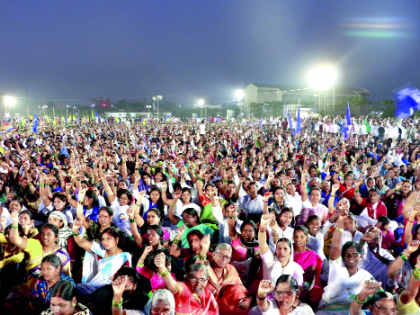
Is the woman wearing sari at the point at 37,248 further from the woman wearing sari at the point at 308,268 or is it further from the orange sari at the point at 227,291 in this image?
the woman wearing sari at the point at 308,268

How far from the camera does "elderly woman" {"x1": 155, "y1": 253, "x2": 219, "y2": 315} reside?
2.49m

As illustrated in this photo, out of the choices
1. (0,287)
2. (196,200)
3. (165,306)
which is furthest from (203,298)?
(196,200)

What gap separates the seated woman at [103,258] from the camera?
2973 mm

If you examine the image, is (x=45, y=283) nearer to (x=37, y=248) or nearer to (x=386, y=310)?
(x=37, y=248)

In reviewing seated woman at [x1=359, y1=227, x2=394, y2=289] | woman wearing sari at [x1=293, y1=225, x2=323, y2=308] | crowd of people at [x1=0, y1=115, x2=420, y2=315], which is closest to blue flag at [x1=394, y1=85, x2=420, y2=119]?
crowd of people at [x1=0, y1=115, x2=420, y2=315]

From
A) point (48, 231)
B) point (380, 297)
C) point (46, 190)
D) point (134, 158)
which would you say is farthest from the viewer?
point (134, 158)

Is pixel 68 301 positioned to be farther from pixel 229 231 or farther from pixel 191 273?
pixel 229 231

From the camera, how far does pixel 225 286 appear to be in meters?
2.90

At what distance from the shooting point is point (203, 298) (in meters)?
2.57

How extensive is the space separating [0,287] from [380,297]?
3218mm

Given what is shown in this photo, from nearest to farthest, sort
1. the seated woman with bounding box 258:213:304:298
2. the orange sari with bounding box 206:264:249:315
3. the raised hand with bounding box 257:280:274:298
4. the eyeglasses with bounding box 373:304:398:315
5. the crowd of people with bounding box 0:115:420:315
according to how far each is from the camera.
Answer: the eyeglasses with bounding box 373:304:398:315 < the raised hand with bounding box 257:280:274:298 < the crowd of people with bounding box 0:115:420:315 < the orange sari with bounding box 206:264:249:315 < the seated woman with bounding box 258:213:304:298

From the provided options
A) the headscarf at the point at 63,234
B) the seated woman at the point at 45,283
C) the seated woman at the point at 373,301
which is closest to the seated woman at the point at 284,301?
the seated woman at the point at 373,301

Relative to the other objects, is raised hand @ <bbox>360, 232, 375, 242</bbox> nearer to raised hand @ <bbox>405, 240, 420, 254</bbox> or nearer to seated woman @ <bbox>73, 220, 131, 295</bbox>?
raised hand @ <bbox>405, 240, 420, 254</bbox>

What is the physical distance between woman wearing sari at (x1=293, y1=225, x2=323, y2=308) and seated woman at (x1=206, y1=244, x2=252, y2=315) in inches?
22.1
